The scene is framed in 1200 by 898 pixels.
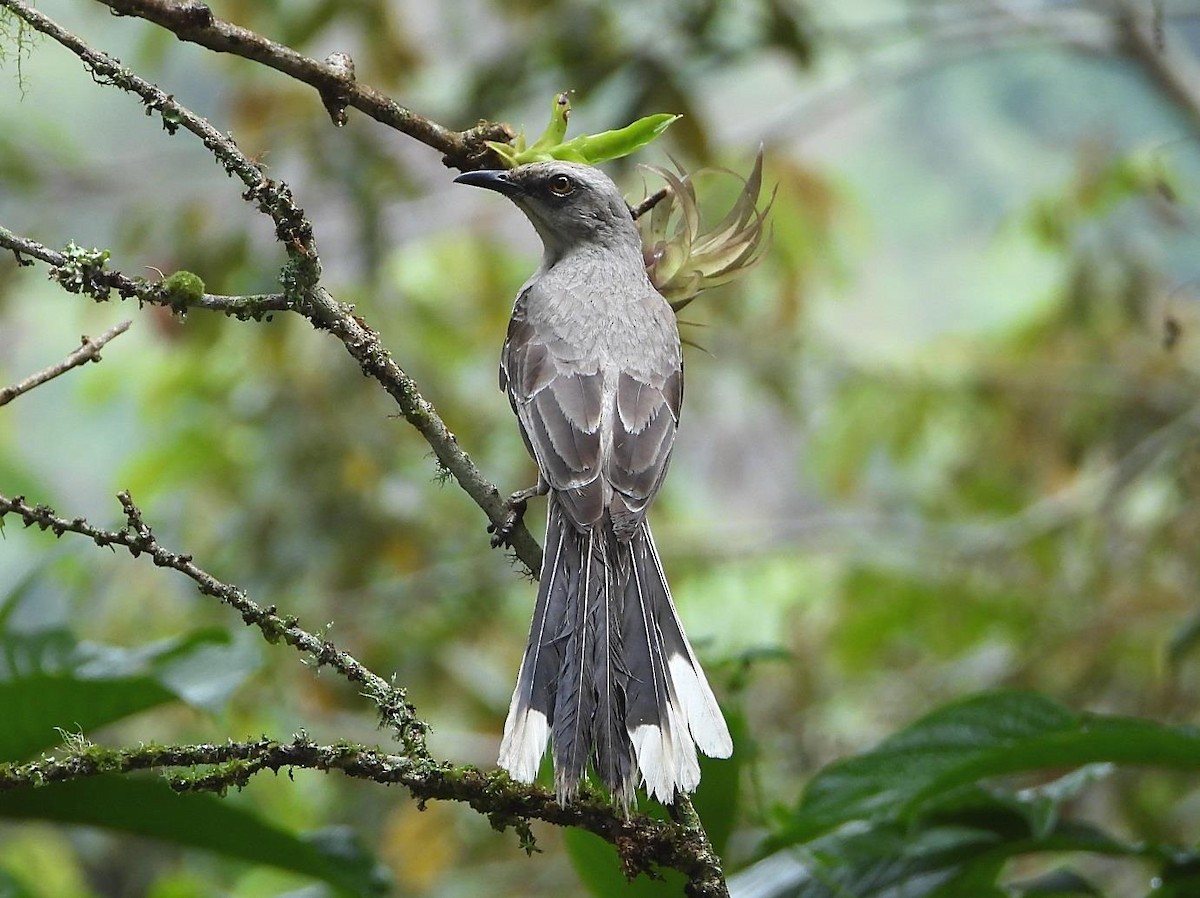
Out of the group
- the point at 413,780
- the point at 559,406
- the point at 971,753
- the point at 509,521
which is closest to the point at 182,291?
the point at 509,521

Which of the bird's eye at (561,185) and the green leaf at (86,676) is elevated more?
the bird's eye at (561,185)

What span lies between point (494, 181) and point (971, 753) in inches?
53.7

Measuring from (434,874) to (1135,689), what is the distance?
3.48 metres

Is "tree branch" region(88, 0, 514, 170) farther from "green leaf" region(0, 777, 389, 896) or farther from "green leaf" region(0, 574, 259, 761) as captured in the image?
"green leaf" region(0, 777, 389, 896)

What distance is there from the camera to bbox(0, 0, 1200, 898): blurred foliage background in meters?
5.50

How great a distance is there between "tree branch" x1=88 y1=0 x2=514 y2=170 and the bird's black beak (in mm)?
301

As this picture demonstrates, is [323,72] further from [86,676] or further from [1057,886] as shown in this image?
[1057,886]

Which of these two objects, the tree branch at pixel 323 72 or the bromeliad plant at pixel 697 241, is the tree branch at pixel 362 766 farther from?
the bromeliad plant at pixel 697 241

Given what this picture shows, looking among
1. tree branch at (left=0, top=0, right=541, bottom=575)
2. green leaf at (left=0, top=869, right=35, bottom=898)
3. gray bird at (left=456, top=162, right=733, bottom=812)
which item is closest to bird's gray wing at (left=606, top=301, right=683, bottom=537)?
gray bird at (left=456, top=162, right=733, bottom=812)

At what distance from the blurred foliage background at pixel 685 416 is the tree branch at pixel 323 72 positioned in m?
3.09

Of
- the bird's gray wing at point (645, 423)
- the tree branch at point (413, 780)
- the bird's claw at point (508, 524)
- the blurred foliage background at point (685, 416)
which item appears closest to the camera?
the tree branch at point (413, 780)

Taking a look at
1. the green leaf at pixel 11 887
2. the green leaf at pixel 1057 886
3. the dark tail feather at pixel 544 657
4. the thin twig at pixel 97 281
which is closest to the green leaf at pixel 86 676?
the green leaf at pixel 11 887

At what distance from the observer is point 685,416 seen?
7863 mm

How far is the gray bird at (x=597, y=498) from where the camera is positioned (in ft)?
5.58
